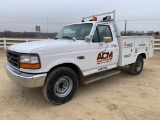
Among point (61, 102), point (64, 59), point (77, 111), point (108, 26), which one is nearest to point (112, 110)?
point (77, 111)

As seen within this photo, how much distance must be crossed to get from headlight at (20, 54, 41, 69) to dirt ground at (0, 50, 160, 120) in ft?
3.49

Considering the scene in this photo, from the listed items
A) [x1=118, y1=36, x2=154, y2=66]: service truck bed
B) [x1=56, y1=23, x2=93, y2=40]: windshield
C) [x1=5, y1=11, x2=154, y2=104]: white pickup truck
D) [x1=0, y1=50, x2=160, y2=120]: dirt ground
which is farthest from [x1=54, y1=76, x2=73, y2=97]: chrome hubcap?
[x1=118, y1=36, x2=154, y2=66]: service truck bed

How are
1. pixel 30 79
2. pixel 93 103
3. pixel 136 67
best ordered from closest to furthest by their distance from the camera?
pixel 30 79
pixel 93 103
pixel 136 67

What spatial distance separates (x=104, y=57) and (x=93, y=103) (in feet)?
4.79

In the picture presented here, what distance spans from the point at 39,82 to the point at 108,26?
9.64ft

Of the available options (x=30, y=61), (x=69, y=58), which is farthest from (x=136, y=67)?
(x=30, y=61)

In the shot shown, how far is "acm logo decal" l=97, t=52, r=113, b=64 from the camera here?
15.8ft

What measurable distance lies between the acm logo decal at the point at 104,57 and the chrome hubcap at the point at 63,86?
1.10 m

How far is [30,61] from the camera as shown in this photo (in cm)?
354

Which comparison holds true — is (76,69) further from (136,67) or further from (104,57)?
(136,67)

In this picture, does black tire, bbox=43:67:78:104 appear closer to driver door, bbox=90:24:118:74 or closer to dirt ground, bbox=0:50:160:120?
dirt ground, bbox=0:50:160:120

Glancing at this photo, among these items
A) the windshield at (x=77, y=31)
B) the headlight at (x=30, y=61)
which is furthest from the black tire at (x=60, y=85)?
the windshield at (x=77, y=31)

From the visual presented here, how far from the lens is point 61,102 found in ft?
13.4

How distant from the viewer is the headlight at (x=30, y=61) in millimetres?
3520
